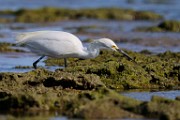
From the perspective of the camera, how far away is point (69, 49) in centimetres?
1096

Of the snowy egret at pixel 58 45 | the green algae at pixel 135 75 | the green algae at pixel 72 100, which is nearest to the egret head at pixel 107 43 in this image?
the snowy egret at pixel 58 45

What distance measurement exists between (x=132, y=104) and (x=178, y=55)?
20.8ft

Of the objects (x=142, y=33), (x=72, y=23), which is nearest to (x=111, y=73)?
(x=142, y=33)

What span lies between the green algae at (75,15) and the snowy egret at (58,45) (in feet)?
56.0

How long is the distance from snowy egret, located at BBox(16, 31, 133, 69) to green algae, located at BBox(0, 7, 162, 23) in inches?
672

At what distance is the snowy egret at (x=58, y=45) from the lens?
36.0ft

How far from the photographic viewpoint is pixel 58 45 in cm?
1098

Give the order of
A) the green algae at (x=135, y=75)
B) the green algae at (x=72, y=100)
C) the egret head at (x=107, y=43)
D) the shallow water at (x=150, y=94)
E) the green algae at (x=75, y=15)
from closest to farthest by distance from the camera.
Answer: the green algae at (x=72, y=100) < the shallow water at (x=150, y=94) < the green algae at (x=135, y=75) < the egret head at (x=107, y=43) < the green algae at (x=75, y=15)

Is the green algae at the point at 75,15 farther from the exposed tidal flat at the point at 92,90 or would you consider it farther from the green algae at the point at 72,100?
the green algae at the point at 72,100

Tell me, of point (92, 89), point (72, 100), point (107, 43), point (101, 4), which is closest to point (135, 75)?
point (107, 43)

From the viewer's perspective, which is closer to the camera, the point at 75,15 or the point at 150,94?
the point at 150,94

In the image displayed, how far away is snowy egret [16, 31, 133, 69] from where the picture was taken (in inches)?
432

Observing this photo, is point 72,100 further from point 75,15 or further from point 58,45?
point 75,15

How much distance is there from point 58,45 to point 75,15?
1949cm
